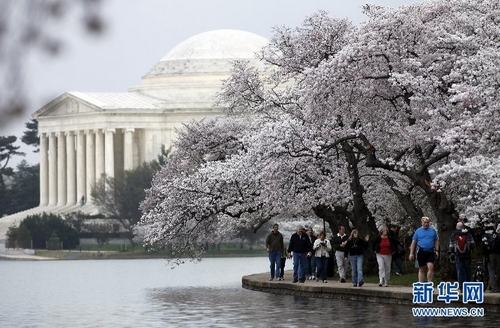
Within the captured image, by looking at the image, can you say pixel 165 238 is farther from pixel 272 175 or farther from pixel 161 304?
pixel 161 304

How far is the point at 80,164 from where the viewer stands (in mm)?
178250

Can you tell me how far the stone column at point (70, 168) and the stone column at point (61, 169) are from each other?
2.39ft

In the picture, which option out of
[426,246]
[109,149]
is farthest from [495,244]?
[109,149]

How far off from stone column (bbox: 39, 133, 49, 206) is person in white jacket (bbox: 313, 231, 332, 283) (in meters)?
135

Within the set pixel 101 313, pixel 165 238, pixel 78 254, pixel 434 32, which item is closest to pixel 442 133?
pixel 434 32

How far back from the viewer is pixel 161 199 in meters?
65.7

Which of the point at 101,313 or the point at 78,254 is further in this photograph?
the point at 78,254

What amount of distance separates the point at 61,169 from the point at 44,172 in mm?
3025

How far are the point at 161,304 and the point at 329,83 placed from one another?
839 cm

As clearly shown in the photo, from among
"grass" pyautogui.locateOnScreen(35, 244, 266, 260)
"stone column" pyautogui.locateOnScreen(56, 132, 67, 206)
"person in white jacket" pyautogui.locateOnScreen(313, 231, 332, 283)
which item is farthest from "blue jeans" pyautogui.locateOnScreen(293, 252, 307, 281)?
"stone column" pyautogui.locateOnScreen(56, 132, 67, 206)

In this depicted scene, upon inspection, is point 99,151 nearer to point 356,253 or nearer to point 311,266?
point 311,266

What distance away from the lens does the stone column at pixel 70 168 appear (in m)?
178

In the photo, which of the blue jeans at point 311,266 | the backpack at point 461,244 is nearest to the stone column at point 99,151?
the blue jeans at point 311,266

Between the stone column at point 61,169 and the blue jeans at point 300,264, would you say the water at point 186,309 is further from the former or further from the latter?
the stone column at point 61,169
